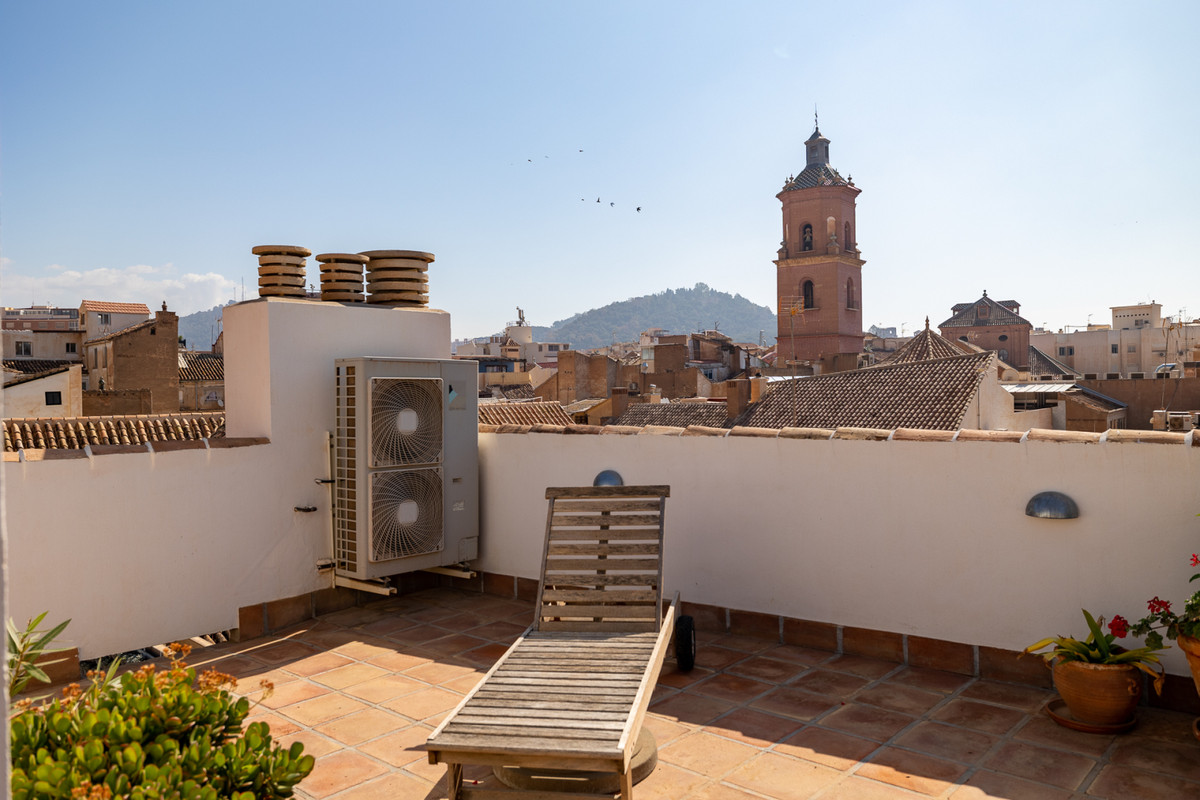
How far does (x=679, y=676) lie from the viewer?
16.2 feet

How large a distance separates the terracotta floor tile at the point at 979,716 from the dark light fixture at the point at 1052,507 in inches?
43.5

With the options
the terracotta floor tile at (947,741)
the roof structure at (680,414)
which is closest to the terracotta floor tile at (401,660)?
the terracotta floor tile at (947,741)

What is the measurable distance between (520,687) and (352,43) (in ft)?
25.0

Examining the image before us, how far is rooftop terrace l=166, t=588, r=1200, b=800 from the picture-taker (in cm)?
356

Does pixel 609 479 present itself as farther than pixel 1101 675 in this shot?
Yes

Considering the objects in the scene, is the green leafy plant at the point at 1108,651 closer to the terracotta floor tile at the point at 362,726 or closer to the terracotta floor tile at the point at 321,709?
the terracotta floor tile at the point at 362,726

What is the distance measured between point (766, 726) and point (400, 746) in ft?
6.29

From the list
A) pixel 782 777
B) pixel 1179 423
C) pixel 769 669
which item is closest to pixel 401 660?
pixel 769 669

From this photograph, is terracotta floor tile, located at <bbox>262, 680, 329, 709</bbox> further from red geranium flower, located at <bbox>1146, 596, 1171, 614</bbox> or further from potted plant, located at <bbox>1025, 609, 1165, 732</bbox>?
red geranium flower, located at <bbox>1146, 596, 1171, 614</bbox>

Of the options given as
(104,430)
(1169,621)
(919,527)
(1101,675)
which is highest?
(104,430)

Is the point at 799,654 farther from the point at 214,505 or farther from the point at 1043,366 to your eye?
the point at 1043,366

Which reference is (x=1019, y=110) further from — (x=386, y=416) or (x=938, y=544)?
(x=386, y=416)

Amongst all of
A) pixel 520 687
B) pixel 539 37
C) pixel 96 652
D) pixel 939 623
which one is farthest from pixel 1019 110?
pixel 96 652

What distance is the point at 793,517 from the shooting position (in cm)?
546
